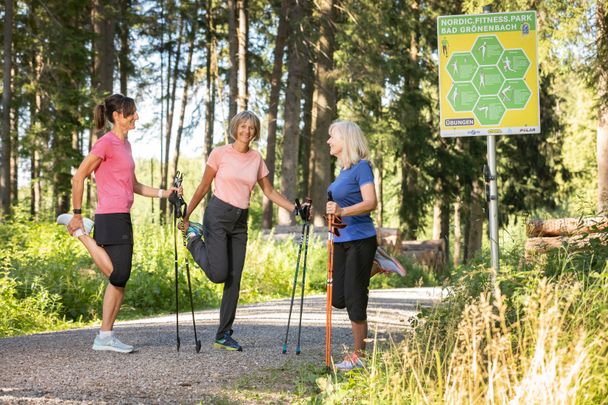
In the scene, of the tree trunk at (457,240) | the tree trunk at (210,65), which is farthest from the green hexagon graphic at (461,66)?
the tree trunk at (210,65)

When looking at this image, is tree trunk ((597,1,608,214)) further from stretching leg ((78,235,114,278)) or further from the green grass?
stretching leg ((78,235,114,278))

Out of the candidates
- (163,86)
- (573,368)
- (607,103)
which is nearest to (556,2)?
(607,103)

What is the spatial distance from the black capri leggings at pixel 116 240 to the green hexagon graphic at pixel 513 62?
12.5 feet

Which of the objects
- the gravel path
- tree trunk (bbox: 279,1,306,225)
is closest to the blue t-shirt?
the gravel path

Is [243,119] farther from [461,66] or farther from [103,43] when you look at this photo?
[103,43]

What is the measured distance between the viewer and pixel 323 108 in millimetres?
23000

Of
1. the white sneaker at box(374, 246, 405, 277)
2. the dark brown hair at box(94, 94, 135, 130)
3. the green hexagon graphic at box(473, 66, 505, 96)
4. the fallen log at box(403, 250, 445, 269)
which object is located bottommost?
the fallen log at box(403, 250, 445, 269)

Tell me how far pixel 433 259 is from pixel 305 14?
7529 millimetres

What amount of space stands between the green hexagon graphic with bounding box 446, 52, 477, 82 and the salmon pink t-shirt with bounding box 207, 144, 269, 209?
2.22 m

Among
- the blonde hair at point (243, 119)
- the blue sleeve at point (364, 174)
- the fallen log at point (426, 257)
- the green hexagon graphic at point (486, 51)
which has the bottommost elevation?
the fallen log at point (426, 257)

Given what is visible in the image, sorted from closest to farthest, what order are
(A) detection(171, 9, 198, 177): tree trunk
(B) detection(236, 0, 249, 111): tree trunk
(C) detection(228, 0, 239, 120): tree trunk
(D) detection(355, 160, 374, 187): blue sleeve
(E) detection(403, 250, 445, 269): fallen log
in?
(D) detection(355, 160, 374, 187): blue sleeve < (E) detection(403, 250, 445, 269): fallen log < (B) detection(236, 0, 249, 111): tree trunk < (C) detection(228, 0, 239, 120): tree trunk < (A) detection(171, 9, 198, 177): tree trunk

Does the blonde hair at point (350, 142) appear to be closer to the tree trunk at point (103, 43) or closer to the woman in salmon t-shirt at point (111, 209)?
the woman in salmon t-shirt at point (111, 209)

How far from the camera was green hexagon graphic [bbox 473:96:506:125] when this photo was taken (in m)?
8.54

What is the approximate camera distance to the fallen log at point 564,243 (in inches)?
290
